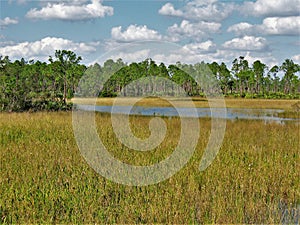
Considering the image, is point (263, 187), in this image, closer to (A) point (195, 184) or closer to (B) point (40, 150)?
(A) point (195, 184)

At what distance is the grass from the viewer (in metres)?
5.91

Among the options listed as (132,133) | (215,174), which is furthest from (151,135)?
(215,174)

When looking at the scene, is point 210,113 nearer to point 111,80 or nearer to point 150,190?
point 111,80

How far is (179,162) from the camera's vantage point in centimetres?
917

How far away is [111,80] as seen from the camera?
39062 millimetres

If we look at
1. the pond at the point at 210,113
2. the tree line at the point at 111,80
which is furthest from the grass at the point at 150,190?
the pond at the point at 210,113

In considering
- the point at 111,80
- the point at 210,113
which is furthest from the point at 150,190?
the point at 111,80

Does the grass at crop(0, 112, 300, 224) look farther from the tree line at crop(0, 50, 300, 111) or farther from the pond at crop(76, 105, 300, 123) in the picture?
the pond at crop(76, 105, 300, 123)

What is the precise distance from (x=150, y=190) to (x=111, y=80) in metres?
32.6

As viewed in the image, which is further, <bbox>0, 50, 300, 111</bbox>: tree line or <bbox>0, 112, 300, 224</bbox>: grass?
<bbox>0, 50, 300, 111</bbox>: tree line

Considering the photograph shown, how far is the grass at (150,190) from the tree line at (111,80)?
361cm

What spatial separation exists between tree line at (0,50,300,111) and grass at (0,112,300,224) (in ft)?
11.8

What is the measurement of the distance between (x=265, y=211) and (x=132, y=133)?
322 inches

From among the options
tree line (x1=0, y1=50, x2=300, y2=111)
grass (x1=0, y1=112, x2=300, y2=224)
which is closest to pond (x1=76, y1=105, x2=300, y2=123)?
tree line (x1=0, y1=50, x2=300, y2=111)
